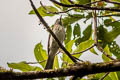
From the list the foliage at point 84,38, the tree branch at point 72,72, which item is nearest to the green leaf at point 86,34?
the foliage at point 84,38

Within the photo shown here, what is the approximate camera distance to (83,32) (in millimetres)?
3576

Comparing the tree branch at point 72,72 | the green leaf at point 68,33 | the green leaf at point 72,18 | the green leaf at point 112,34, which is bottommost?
the green leaf at point 68,33

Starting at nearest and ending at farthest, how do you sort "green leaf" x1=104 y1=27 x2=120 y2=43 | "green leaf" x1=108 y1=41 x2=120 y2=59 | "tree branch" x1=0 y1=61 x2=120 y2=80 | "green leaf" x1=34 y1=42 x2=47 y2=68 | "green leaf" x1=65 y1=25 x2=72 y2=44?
"tree branch" x1=0 y1=61 x2=120 y2=80
"green leaf" x1=104 y1=27 x2=120 y2=43
"green leaf" x1=108 y1=41 x2=120 y2=59
"green leaf" x1=34 y1=42 x2=47 y2=68
"green leaf" x1=65 y1=25 x2=72 y2=44

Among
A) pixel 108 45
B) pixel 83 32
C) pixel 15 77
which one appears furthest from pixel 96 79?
pixel 15 77

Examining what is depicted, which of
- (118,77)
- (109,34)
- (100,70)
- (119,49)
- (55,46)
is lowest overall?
(55,46)

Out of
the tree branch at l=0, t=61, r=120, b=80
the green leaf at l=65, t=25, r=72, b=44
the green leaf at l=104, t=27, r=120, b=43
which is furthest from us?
the green leaf at l=65, t=25, r=72, b=44

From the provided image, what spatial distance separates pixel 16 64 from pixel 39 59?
1.79 ft

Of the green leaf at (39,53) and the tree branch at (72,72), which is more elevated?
the tree branch at (72,72)

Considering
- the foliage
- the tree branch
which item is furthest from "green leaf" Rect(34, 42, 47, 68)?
the tree branch

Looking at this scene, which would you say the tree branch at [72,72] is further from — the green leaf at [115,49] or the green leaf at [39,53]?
the green leaf at [39,53]

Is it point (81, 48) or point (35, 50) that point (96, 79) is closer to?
point (81, 48)

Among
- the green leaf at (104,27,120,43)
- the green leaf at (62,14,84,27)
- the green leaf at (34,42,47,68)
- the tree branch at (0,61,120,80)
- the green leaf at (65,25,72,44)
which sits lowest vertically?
the green leaf at (34,42,47,68)

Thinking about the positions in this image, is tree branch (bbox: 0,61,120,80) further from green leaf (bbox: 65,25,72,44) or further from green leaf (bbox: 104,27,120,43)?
green leaf (bbox: 65,25,72,44)

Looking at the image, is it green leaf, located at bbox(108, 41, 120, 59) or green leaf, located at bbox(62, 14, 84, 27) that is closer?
green leaf, located at bbox(108, 41, 120, 59)
